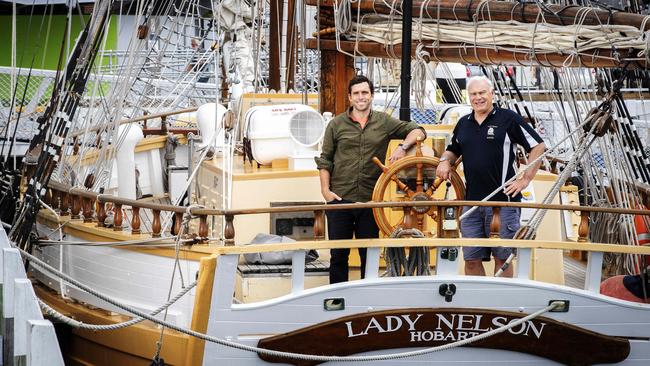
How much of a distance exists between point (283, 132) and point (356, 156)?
1.58m

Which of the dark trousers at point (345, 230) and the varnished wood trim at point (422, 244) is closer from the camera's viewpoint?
the varnished wood trim at point (422, 244)

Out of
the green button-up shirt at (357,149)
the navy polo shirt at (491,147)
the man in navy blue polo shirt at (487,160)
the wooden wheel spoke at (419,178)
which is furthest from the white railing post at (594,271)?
the green button-up shirt at (357,149)

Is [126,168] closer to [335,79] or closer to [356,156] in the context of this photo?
[335,79]

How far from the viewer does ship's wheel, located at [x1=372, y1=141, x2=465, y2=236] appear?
795 cm

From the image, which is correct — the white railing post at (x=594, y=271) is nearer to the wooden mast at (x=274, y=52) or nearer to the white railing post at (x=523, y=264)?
the white railing post at (x=523, y=264)

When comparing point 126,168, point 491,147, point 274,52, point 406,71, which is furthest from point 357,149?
point 274,52

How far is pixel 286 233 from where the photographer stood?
9.21m

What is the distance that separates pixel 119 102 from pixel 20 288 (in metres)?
4.21

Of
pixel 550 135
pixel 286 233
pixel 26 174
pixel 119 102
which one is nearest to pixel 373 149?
pixel 286 233

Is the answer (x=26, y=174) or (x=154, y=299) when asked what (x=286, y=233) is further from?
(x=26, y=174)

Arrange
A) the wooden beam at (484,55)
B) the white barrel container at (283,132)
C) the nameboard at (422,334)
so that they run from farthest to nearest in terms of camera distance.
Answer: the white barrel container at (283,132), the wooden beam at (484,55), the nameboard at (422,334)

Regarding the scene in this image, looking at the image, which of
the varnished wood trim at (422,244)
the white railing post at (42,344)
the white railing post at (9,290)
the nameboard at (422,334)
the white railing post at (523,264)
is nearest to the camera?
the white railing post at (42,344)

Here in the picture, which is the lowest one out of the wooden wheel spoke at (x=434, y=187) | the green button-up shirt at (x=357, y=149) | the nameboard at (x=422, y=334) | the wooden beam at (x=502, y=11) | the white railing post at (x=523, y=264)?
the nameboard at (x=422, y=334)

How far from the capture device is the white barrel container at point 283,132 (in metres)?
9.69
